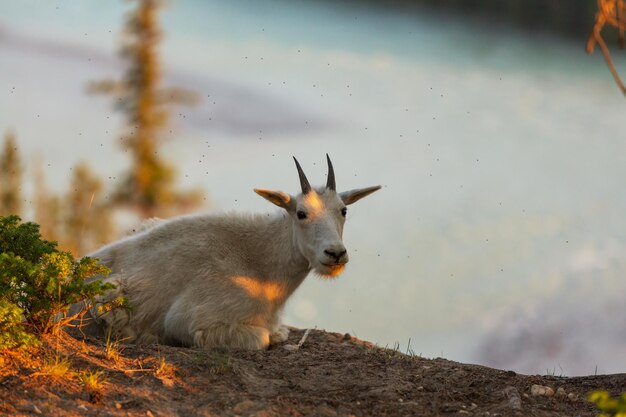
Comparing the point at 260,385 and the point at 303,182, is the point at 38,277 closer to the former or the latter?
the point at 260,385

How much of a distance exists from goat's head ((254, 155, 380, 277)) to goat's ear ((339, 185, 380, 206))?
154 millimetres

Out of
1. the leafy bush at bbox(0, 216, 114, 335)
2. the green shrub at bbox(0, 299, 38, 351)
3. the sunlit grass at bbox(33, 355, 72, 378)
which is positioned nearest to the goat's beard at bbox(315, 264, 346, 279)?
the leafy bush at bbox(0, 216, 114, 335)

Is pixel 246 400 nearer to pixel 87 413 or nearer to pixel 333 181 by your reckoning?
pixel 87 413

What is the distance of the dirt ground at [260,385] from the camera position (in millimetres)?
8023

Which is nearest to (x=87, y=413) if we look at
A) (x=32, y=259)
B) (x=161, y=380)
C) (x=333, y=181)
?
(x=161, y=380)

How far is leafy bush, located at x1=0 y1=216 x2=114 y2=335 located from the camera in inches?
354

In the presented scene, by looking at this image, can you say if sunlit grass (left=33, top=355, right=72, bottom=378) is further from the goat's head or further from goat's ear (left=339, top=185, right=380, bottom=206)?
goat's ear (left=339, top=185, right=380, bottom=206)

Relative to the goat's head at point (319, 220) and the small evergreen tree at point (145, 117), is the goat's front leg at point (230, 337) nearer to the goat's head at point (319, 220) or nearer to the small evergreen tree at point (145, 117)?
the goat's head at point (319, 220)

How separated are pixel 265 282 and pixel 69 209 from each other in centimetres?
1191

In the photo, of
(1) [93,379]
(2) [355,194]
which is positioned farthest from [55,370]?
(2) [355,194]

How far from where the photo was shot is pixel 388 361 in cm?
1033

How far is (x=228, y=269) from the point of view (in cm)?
1141

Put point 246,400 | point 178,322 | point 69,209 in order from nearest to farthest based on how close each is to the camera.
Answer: point 246,400 → point 178,322 → point 69,209

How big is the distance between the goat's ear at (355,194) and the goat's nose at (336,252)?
3.92 ft
